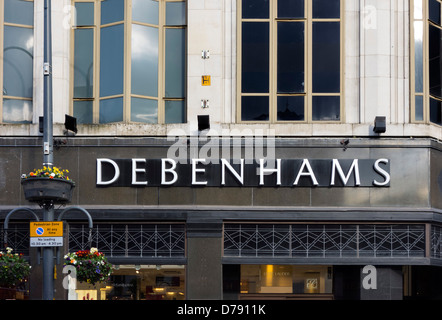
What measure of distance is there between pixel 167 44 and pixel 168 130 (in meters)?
2.15

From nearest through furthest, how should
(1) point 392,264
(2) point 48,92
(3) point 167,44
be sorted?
(2) point 48,92 → (1) point 392,264 → (3) point 167,44

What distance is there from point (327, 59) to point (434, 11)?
9.46 feet

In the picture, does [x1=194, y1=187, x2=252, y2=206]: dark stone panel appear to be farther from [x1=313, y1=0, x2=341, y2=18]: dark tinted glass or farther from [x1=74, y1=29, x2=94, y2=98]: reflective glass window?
[x1=313, y1=0, x2=341, y2=18]: dark tinted glass

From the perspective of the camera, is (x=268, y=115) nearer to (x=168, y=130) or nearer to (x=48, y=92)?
(x=168, y=130)

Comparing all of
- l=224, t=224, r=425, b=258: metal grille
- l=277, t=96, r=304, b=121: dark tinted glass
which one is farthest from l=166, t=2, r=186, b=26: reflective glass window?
l=224, t=224, r=425, b=258: metal grille

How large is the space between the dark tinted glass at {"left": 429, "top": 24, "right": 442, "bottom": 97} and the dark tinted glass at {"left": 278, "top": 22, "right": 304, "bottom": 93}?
10.0 feet

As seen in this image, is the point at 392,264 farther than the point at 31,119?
No

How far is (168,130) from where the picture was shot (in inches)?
701

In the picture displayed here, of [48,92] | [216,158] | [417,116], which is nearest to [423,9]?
[417,116]

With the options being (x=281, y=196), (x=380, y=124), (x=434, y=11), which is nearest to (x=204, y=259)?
(x=281, y=196)

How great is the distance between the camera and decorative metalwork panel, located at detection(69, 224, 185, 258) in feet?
57.5

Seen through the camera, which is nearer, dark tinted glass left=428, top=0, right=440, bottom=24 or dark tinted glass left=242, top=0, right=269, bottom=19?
dark tinted glass left=242, top=0, right=269, bottom=19

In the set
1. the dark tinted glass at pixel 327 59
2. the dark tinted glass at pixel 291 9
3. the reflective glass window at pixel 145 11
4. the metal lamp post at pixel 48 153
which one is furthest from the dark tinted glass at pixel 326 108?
the metal lamp post at pixel 48 153

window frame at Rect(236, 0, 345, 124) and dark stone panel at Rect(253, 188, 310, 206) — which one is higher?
window frame at Rect(236, 0, 345, 124)
